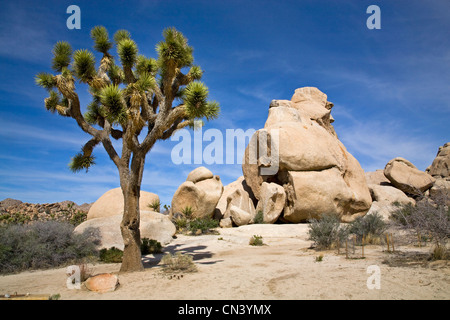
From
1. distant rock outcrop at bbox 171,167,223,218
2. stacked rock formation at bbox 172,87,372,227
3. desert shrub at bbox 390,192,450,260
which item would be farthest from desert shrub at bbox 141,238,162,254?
desert shrub at bbox 390,192,450,260

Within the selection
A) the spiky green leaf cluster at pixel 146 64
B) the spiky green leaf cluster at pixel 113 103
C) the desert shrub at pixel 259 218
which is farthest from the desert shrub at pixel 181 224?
the spiky green leaf cluster at pixel 113 103

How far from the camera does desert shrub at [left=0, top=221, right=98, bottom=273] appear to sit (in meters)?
9.13

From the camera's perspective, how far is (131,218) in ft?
27.5

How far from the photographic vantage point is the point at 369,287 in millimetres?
5305

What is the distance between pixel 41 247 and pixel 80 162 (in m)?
3.15

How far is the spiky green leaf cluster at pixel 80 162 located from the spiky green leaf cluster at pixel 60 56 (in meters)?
3.07

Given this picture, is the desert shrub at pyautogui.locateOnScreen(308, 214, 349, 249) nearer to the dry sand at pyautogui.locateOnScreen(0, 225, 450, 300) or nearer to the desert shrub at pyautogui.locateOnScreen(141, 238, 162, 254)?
the dry sand at pyautogui.locateOnScreen(0, 225, 450, 300)

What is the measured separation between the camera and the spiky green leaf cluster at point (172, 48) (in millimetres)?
8297

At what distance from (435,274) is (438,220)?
159cm

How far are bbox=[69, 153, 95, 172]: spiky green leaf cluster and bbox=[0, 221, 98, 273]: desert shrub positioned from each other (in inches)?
101

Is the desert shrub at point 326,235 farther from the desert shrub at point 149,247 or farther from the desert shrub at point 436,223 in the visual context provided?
the desert shrub at point 149,247
